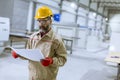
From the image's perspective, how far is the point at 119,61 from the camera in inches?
176

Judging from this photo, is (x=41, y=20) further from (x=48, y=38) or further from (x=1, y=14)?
(x=1, y=14)

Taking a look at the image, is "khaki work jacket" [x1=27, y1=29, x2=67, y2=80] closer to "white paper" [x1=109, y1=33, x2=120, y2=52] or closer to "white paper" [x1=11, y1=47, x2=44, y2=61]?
"white paper" [x1=11, y1=47, x2=44, y2=61]

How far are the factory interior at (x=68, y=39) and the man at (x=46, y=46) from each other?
2.3 inches

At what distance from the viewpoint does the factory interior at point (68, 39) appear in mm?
4973

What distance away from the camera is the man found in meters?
1.71

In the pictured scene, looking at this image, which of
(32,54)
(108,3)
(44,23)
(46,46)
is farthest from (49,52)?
(108,3)

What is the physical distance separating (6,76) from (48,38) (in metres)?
2.81

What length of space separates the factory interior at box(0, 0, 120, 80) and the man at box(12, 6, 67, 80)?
6 centimetres

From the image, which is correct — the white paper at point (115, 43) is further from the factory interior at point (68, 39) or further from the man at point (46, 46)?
the man at point (46, 46)

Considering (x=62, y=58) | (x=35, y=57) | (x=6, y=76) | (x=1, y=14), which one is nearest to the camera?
(x=35, y=57)

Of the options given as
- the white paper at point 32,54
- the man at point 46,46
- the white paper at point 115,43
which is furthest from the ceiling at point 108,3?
the white paper at point 32,54

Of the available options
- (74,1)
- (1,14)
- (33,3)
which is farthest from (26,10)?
(74,1)

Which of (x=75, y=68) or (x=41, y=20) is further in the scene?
(x=75, y=68)

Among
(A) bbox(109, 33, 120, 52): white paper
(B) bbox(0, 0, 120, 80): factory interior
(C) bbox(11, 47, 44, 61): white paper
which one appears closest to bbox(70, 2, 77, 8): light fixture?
(B) bbox(0, 0, 120, 80): factory interior
